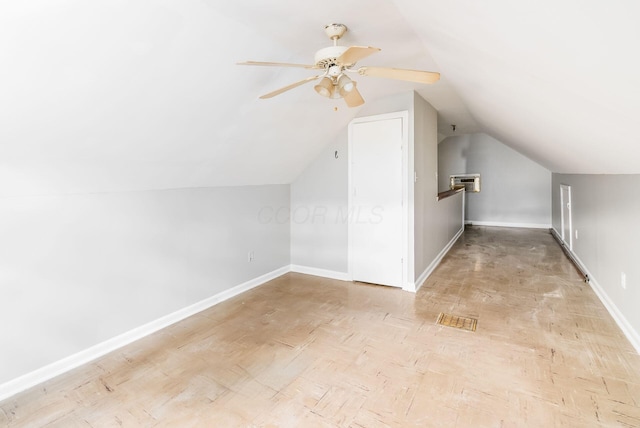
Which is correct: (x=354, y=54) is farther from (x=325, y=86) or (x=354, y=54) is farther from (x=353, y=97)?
(x=353, y=97)

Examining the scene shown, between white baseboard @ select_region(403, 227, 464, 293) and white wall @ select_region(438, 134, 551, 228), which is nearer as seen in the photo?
white baseboard @ select_region(403, 227, 464, 293)

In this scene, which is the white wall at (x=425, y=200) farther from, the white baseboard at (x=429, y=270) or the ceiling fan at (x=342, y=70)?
the ceiling fan at (x=342, y=70)

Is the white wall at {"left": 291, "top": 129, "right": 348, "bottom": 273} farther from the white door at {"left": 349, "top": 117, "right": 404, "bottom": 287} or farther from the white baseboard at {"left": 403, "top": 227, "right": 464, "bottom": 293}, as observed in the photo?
the white baseboard at {"left": 403, "top": 227, "right": 464, "bottom": 293}

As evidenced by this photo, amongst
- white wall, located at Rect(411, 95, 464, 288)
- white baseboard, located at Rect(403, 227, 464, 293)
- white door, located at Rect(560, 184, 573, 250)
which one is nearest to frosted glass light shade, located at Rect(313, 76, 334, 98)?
white wall, located at Rect(411, 95, 464, 288)

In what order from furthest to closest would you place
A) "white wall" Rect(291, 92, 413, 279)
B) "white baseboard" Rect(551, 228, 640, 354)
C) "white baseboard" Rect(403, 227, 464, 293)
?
"white wall" Rect(291, 92, 413, 279) → "white baseboard" Rect(403, 227, 464, 293) → "white baseboard" Rect(551, 228, 640, 354)

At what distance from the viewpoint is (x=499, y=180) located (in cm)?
788

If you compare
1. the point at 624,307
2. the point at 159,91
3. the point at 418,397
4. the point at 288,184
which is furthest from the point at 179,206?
the point at 624,307

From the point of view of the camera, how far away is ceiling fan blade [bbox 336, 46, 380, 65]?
5.11 feet

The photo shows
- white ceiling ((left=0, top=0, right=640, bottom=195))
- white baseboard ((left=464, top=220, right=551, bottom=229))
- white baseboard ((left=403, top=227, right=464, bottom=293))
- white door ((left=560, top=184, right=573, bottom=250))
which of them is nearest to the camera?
white ceiling ((left=0, top=0, right=640, bottom=195))

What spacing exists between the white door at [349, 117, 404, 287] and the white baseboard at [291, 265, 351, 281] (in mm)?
136

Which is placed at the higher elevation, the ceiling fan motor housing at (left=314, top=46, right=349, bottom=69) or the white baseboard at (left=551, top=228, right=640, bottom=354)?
the ceiling fan motor housing at (left=314, top=46, right=349, bottom=69)

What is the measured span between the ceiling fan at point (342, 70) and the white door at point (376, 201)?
1.54 m

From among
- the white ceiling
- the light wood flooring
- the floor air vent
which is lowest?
the light wood flooring

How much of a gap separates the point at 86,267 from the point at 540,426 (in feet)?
9.82
